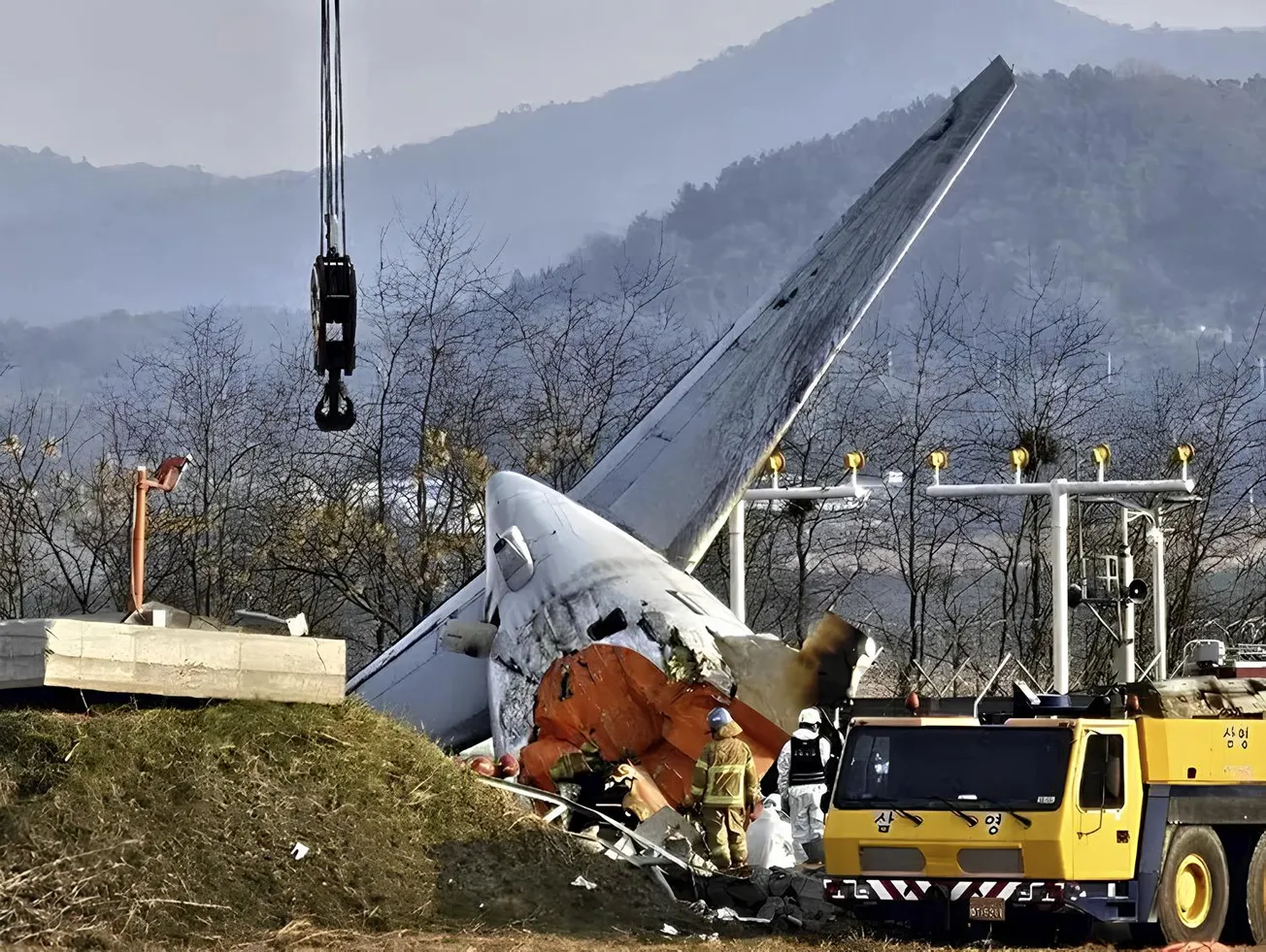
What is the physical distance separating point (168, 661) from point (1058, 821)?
22.3 ft

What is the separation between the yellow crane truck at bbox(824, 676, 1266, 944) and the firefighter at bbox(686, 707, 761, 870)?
6.62 ft

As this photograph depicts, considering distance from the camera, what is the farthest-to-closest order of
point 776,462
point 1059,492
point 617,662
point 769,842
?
point 776,462, point 1059,492, point 617,662, point 769,842

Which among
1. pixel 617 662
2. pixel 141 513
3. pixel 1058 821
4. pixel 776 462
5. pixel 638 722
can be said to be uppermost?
pixel 776 462

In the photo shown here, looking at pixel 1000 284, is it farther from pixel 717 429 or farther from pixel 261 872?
pixel 261 872

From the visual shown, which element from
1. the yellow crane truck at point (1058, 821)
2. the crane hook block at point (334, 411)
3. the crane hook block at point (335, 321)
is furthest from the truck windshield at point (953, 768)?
the crane hook block at point (335, 321)

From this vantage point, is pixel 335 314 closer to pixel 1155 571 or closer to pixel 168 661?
pixel 168 661

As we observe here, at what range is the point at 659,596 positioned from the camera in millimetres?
19047

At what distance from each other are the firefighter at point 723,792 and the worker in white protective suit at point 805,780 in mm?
1296

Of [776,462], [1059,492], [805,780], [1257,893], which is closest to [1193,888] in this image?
[1257,893]

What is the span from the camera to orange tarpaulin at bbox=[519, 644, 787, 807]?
1778 centimetres

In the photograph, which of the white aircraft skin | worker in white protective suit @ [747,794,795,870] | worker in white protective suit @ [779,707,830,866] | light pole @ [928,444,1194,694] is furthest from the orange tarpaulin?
light pole @ [928,444,1194,694]

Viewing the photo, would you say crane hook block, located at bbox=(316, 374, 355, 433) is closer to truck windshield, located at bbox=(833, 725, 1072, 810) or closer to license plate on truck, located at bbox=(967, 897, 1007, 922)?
truck windshield, located at bbox=(833, 725, 1072, 810)

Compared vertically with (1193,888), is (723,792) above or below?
above

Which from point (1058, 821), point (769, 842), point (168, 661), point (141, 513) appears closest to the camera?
point (1058, 821)
